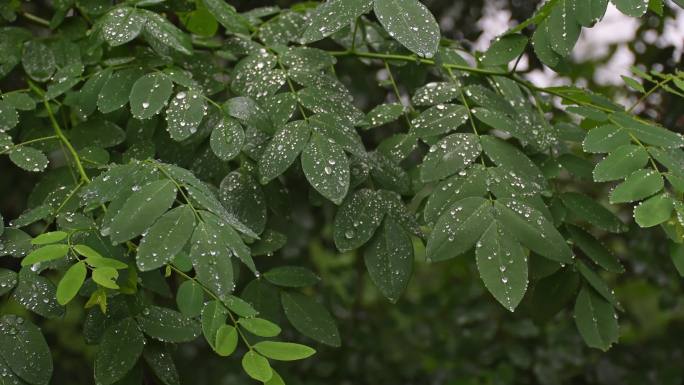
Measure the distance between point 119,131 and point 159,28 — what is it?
0.81ft

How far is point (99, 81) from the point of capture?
67.6 inches

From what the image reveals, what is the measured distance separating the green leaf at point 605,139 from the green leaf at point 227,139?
666 mm

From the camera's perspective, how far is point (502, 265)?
1358 millimetres

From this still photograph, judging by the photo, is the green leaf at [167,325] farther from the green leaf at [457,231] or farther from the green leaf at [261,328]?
the green leaf at [457,231]

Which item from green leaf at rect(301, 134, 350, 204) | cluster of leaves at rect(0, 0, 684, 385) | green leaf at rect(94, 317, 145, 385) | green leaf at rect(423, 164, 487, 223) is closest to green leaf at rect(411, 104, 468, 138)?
cluster of leaves at rect(0, 0, 684, 385)

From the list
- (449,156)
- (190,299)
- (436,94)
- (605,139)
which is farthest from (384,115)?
(190,299)

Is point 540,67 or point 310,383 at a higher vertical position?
point 540,67

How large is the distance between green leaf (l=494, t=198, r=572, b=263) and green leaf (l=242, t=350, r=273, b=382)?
18.4 inches

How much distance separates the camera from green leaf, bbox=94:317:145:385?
4.50ft

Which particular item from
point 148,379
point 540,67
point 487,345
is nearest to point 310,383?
point 487,345

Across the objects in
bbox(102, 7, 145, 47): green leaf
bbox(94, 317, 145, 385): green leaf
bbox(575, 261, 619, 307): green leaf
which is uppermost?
bbox(102, 7, 145, 47): green leaf

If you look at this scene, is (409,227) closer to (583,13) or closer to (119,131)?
(583,13)

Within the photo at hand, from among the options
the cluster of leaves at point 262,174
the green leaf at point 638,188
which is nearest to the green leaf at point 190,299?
the cluster of leaves at point 262,174

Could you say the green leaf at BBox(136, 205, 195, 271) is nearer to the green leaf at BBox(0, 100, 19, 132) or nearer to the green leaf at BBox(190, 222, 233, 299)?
the green leaf at BBox(190, 222, 233, 299)
